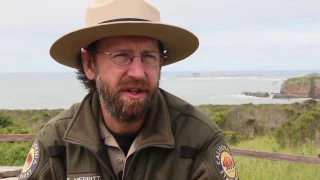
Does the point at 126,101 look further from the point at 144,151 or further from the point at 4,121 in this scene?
the point at 4,121

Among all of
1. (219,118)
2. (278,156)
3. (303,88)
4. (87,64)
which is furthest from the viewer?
(303,88)

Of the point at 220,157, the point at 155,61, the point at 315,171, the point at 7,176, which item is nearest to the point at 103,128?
the point at 155,61

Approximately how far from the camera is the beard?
2100 millimetres

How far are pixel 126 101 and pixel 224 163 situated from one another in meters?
0.51

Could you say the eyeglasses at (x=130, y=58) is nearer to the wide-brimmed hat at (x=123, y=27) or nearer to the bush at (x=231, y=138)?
the wide-brimmed hat at (x=123, y=27)

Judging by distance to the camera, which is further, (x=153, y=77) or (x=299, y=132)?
(x=299, y=132)

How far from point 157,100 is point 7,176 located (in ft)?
12.1

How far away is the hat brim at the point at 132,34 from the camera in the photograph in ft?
6.91

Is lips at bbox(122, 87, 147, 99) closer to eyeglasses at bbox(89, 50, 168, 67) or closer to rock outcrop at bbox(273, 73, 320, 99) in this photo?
eyeglasses at bbox(89, 50, 168, 67)

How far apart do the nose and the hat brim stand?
4.6 inches

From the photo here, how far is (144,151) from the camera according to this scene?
Answer: 2150 millimetres

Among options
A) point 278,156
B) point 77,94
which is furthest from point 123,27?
point 77,94

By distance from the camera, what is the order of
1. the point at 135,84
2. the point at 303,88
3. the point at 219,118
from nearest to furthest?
the point at 135,84, the point at 219,118, the point at 303,88

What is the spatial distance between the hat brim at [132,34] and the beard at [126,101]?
8.5 inches
